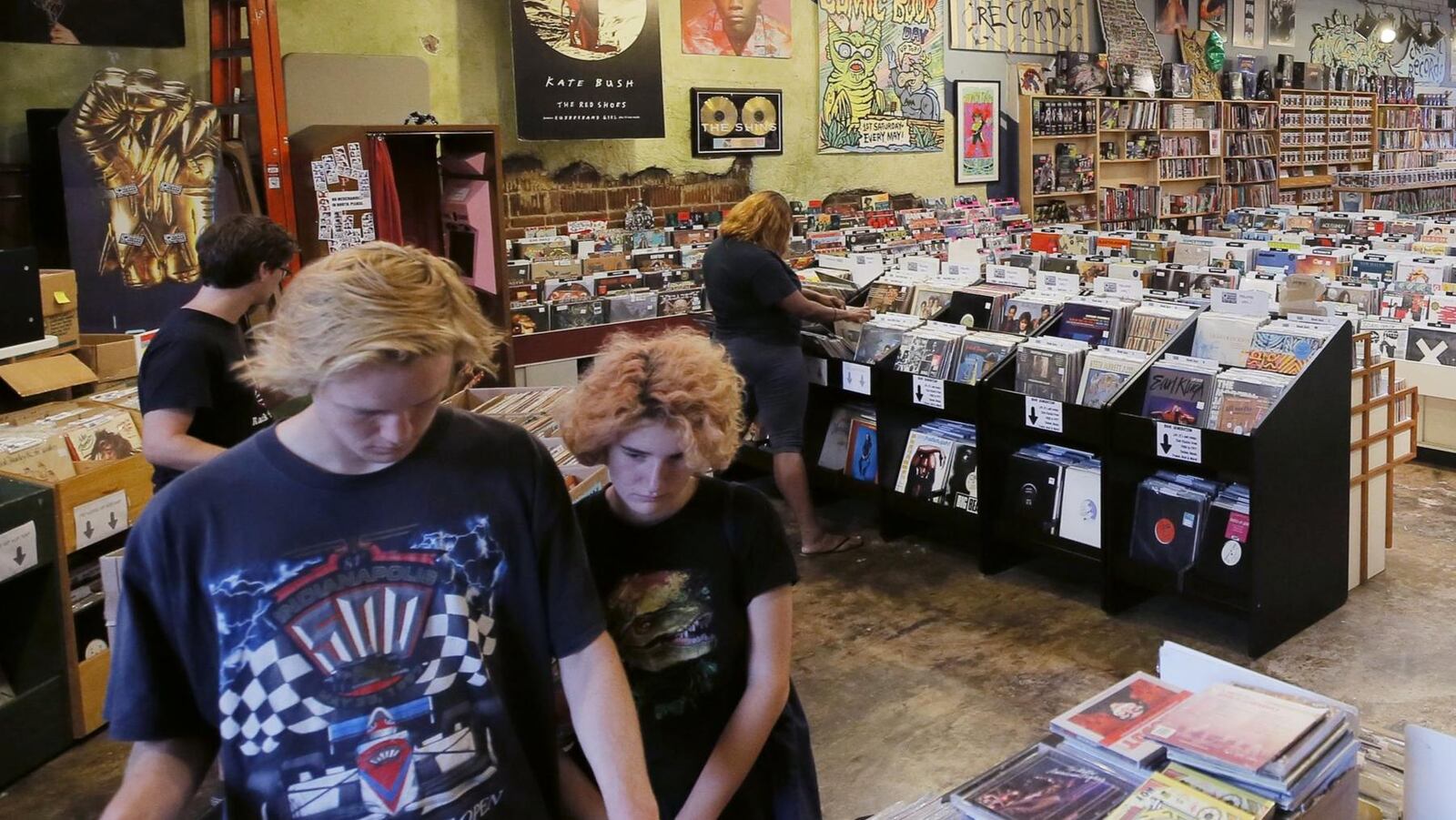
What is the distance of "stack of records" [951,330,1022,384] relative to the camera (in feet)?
14.9

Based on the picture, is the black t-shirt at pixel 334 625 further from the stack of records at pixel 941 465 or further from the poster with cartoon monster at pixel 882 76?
the poster with cartoon monster at pixel 882 76

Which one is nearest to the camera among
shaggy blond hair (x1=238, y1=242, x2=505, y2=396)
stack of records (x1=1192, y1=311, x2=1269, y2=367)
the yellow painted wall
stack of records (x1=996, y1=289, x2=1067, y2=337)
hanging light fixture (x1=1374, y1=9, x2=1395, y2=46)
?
shaggy blond hair (x1=238, y1=242, x2=505, y2=396)

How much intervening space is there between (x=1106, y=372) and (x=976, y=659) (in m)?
1.14

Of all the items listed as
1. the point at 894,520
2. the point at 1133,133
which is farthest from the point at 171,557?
the point at 1133,133

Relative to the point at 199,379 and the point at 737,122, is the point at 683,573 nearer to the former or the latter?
the point at 199,379

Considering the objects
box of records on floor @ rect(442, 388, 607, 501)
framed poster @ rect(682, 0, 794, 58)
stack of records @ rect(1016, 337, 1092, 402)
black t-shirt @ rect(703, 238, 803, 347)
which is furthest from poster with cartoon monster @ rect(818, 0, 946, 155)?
box of records on floor @ rect(442, 388, 607, 501)

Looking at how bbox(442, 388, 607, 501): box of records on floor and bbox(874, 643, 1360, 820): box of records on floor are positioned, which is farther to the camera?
bbox(442, 388, 607, 501): box of records on floor

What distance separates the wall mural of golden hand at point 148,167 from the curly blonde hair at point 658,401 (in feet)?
11.8

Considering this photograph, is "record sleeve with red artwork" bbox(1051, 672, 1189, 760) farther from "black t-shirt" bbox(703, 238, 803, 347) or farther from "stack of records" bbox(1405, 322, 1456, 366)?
"stack of records" bbox(1405, 322, 1456, 366)

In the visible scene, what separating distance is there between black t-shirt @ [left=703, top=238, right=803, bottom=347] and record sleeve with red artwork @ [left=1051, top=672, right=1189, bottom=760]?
2780mm

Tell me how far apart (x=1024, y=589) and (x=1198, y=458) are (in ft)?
3.14

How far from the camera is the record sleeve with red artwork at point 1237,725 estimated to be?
5.59ft

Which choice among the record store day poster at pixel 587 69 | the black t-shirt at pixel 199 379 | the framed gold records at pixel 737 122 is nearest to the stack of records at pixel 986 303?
the black t-shirt at pixel 199 379

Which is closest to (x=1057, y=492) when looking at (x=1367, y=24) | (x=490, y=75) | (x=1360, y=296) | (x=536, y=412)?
(x=536, y=412)
